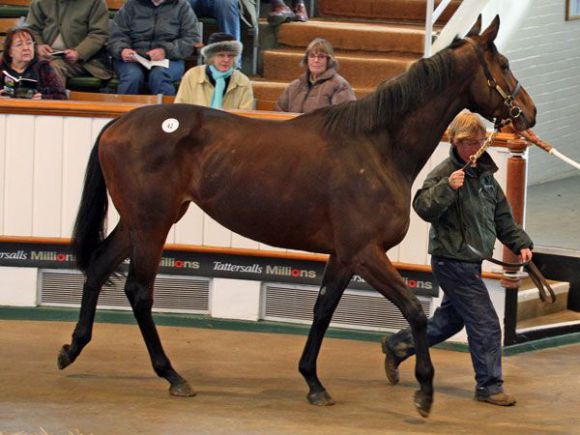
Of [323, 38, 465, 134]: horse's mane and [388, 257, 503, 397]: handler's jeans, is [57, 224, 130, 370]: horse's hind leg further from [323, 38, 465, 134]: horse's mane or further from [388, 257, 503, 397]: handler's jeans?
[388, 257, 503, 397]: handler's jeans

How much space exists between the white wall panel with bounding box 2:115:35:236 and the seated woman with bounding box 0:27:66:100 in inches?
31.4

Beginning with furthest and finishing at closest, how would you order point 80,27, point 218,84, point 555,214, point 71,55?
point 555,214 < point 80,27 < point 71,55 < point 218,84

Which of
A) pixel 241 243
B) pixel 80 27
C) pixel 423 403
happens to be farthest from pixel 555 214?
pixel 423 403

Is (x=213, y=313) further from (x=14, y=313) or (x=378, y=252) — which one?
(x=378, y=252)

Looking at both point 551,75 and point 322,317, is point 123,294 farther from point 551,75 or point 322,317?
point 551,75

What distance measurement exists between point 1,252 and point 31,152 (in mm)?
724

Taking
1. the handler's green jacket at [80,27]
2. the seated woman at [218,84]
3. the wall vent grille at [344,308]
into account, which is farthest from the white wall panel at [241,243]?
the handler's green jacket at [80,27]

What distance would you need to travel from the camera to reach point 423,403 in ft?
23.2

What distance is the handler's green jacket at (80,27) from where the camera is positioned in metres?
11.0

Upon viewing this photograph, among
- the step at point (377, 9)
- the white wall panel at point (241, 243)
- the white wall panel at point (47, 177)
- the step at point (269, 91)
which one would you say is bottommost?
the white wall panel at point (241, 243)

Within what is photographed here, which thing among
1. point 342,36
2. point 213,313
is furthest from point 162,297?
point 342,36

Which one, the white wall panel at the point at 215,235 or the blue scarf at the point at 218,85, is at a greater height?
the blue scarf at the point at 218,85

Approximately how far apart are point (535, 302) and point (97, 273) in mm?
3132

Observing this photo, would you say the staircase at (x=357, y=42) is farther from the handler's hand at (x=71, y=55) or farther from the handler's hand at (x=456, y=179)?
the handler's hand at (x=456, y=179)
